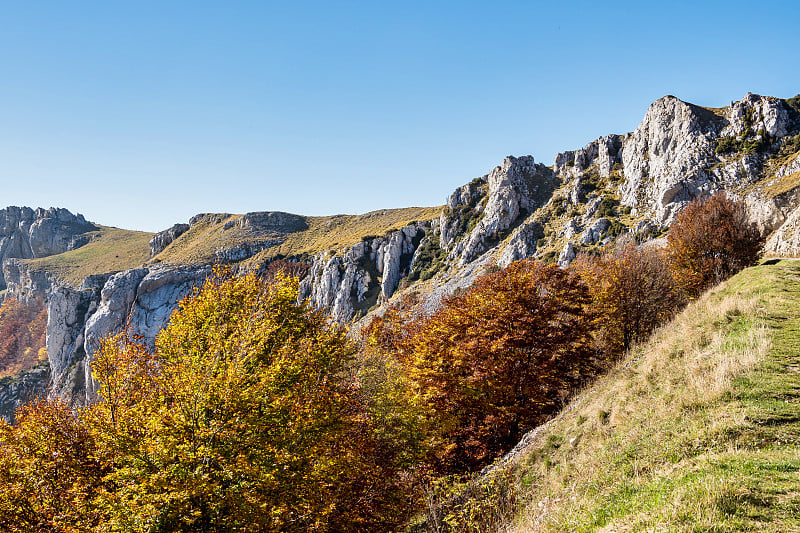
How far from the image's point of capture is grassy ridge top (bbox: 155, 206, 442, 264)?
151 m

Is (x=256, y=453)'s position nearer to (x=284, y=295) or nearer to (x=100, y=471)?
(x=100, y=471)

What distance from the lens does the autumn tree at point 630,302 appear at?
2644 centimetres

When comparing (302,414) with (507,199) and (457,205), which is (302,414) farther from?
(457,205)

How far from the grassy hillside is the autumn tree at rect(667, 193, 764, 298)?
64.5 ft

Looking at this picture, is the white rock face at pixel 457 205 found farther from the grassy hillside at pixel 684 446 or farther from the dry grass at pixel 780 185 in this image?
the grassy hillside at pixel 684 446

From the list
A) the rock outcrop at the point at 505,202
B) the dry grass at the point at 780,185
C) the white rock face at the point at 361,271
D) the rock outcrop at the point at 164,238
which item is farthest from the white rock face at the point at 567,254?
the rock outcrop at the point at 164,238

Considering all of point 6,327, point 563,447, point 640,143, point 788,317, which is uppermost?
point 640,143

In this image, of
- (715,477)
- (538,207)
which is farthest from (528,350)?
(538,207)

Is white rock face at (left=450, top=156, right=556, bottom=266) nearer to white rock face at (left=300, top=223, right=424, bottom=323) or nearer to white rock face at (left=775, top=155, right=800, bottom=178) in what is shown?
white rock face at (left=300, top=223, right=424, bottom=323)

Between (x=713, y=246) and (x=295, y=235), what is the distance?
165 metres

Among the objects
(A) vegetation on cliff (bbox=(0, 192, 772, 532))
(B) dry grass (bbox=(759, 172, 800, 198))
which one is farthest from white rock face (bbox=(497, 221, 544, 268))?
(A) vegetation on cliff (bbox=(0, 192, 772, 532))

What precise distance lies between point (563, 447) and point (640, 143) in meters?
109

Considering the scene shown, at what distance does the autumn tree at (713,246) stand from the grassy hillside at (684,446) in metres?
19.7

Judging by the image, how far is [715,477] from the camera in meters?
5.24
